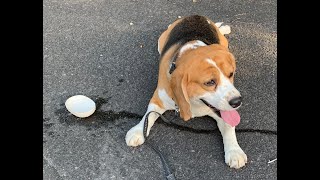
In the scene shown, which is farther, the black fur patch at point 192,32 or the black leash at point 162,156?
the black fur patch at point 192,32

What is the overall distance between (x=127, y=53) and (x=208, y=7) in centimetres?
131

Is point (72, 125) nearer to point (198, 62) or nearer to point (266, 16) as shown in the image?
point (198, 62)

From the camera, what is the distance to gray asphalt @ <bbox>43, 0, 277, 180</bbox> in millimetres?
3652

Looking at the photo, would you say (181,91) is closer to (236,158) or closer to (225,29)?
(236,158)

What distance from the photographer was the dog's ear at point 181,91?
326cm

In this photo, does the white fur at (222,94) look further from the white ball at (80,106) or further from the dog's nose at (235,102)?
the white ball at (80,106)

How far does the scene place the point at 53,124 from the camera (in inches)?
160

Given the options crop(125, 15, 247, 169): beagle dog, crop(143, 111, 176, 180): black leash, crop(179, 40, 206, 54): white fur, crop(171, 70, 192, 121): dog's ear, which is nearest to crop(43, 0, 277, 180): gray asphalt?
crop(143, 111, 176, 180): black leash

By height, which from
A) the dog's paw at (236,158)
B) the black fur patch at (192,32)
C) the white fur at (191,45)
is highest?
the white fur at (191,45)

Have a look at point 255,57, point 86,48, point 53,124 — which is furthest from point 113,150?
point 255,57

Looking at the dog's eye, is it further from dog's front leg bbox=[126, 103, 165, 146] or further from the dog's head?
dog's front leg bbox=[126, 103, 165, 146]

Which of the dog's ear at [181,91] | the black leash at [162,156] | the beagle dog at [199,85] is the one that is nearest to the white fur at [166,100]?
the beagle dog at [199,85]

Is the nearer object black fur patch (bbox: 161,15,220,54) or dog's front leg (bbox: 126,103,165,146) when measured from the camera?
dog's front leg (bbox: 126,103,165,146)

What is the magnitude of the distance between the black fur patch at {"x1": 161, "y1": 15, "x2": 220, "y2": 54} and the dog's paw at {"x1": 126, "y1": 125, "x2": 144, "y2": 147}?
0.80 metres
